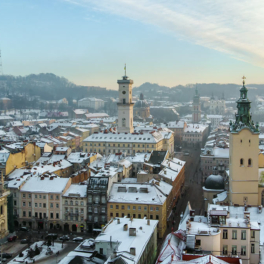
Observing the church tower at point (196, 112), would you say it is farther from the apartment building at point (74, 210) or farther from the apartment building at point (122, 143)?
the apartment building at point (74, 210)

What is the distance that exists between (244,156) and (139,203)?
13.4 m

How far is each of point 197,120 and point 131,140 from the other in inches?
3420

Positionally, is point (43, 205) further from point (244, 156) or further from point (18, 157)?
point (244, 156)

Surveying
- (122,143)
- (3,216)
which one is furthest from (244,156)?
(122,143)

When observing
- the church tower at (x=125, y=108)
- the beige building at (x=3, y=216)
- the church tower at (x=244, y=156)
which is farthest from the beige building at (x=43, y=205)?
the church tower at (x=125, y=108)

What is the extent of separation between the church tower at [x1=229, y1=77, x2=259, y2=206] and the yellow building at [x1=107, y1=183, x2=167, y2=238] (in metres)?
8.52

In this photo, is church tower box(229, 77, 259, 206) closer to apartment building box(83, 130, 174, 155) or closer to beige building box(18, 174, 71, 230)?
beige building box(18, 174, 71, 230)

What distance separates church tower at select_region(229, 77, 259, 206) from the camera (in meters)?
43.8

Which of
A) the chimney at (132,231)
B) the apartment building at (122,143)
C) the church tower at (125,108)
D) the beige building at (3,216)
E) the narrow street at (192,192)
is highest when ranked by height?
the church tower at (125,108)

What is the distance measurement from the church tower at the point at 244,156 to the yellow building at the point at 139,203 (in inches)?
335

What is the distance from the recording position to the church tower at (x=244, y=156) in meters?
43.8

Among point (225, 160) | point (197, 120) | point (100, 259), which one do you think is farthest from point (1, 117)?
point (100, 259)

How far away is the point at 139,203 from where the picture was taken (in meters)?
47.6

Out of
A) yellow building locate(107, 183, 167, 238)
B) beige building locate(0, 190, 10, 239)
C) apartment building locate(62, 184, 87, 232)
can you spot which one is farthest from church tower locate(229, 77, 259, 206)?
beige building locate(0, 190, 10, 239)
